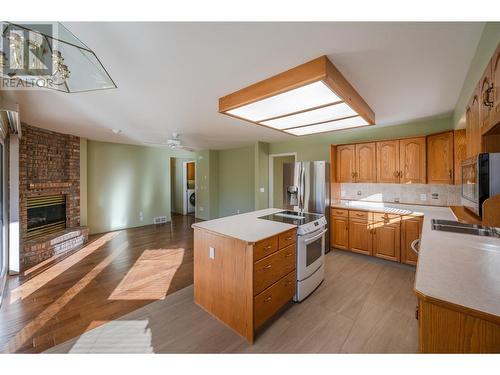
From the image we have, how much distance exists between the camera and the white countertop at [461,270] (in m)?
0.76

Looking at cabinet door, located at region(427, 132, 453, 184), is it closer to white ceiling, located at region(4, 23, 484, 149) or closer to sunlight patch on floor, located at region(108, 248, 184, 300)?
white ceiling, located at region(4, 23, 484, 149)

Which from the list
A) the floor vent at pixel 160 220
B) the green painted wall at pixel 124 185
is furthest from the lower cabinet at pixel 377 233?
the green painted wall at pixel 124 185

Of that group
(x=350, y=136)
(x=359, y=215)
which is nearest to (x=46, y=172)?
(x=359, y=215)

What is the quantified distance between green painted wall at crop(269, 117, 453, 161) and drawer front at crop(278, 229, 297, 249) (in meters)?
2.63

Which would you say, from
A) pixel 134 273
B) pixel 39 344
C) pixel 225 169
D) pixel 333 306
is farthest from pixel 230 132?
pixel 39 344

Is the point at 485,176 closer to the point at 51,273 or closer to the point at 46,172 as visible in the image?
the point at 51,273

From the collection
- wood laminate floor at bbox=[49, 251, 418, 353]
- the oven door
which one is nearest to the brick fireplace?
wood laminate floor at bbox=[49, 251, 418, 353]

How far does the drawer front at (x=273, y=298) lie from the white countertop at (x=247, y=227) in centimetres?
49

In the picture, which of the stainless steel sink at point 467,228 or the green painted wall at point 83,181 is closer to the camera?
the stainless steel sink at point 467,228

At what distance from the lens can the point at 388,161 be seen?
3.38 metres

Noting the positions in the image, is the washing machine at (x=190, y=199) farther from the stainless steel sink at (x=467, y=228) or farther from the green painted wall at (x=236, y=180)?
the stainless steel sink at (x=467, y=228)

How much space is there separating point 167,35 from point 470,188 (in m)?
2.60

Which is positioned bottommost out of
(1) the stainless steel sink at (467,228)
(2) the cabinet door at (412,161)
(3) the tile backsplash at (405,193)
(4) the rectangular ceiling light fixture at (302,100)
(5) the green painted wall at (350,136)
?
(1) the stainless steel sink at (467,228)

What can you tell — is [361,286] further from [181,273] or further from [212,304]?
[181,273]
